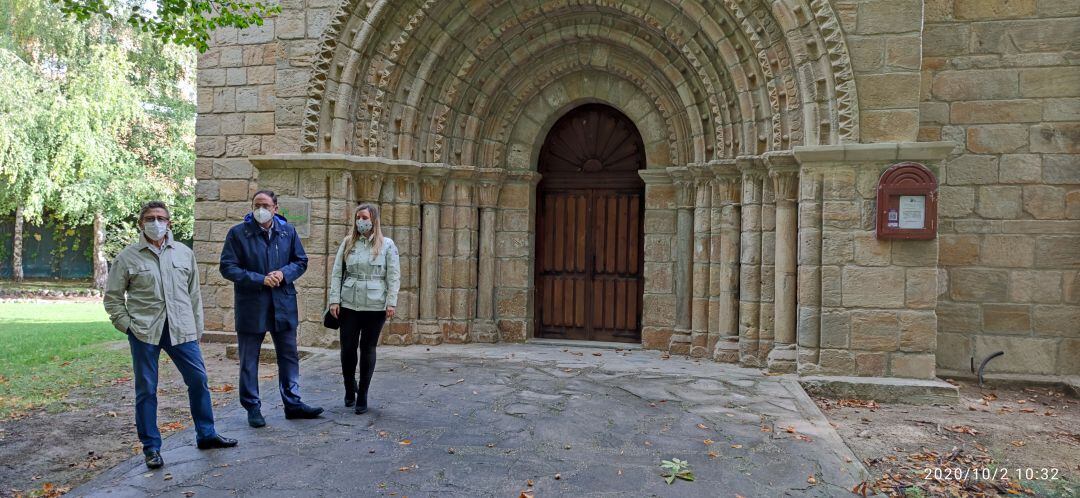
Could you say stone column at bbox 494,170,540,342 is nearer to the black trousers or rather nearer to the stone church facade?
the stone church facade

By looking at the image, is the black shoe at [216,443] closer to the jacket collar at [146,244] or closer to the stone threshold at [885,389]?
the jacket collar at [146,244]

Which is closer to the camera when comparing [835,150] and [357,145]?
[835,150]

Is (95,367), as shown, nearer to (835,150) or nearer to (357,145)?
(357,145)

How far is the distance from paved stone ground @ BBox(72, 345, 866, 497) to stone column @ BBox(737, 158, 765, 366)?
610 mm

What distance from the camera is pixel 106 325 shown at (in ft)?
38.9

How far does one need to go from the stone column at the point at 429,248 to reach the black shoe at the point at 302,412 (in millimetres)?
3169

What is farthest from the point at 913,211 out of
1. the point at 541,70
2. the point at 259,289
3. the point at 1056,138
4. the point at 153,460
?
the point at 153,460

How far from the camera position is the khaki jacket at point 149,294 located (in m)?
3.63

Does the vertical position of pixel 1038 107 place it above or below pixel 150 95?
below

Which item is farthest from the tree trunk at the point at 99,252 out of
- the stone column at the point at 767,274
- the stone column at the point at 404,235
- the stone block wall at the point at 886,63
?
the stone block wall at the point at 886,63

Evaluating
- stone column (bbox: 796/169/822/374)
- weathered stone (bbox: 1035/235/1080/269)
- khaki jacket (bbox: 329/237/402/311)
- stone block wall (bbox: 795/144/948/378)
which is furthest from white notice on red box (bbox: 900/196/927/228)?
khaki jacket (bbox: 329/237/402/311)

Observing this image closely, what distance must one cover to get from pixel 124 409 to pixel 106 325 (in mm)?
7946

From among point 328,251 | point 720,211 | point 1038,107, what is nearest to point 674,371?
point 720,211

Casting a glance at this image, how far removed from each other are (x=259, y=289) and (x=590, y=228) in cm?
468
